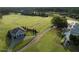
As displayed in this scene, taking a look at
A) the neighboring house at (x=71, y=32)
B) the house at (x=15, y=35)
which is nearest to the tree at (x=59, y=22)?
the neighboring house at (x=71, y=32)

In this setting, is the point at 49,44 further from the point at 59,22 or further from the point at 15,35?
the point at 15,35

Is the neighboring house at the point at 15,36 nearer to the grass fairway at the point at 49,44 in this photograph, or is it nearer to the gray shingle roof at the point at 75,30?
the grass fairway at the point at 49,44

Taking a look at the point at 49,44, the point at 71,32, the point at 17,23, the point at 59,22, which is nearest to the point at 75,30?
the point at 71,32

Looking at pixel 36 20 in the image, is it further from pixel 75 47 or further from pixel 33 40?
pixel 75 47

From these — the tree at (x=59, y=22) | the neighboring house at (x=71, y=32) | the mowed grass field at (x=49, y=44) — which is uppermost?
the tree at (x=59, y=22)

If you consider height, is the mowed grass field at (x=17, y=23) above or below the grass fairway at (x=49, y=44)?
above
